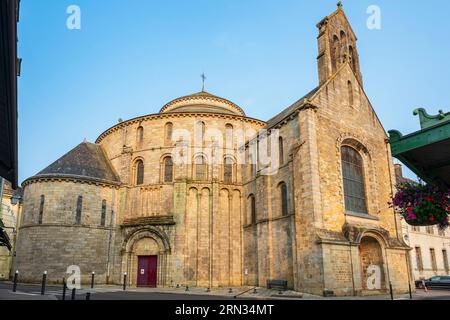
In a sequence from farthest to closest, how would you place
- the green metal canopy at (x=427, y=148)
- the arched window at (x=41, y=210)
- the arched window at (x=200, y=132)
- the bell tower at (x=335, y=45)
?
the arched window at (x=200, y=132), the arched window at (x=41, y=210), the bell tower at (x=335, y=45), the green metal canopy at (x=427, y=148)

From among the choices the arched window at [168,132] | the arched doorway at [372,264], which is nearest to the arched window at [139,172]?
the arched window at [168,132]

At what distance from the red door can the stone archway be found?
148mm

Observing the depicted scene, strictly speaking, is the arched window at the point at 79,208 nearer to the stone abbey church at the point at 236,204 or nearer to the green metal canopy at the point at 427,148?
the stone abbey church at the point at 236,204

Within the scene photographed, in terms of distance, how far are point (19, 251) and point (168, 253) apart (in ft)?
36.8

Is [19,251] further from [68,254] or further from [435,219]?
[435,219]

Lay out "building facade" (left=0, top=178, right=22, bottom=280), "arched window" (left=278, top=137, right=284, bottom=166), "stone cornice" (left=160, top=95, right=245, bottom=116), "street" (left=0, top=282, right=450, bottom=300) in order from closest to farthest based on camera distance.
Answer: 1. "street" (left=0, top=282, right=450, bottom=300)
2. "arched window" (left=278, top=137, right=284, bottom=166)
3. "building facade" (left=0, top=178, right=22, bottom=280)
4. "stone cornice" (left=160, top=95, right=245, bottom=116)

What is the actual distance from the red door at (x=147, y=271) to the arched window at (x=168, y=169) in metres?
6.21

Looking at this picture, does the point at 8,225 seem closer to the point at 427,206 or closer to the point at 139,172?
the point at 139,172

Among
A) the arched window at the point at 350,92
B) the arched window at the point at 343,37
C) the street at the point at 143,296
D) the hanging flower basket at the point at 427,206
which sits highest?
the arched window at the point at 343,37

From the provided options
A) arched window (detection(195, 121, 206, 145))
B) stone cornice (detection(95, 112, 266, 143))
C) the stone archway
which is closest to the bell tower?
stone cornice (detection(95, 112, 266, 143))

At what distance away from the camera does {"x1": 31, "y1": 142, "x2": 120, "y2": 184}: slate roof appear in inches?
1096

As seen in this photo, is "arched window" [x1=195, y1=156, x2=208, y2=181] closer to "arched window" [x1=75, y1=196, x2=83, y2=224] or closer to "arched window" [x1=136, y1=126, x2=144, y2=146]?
"arched window" [x1=136, y1=126, x2=144, y2=146]

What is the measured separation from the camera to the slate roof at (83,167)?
27828 millimetres
